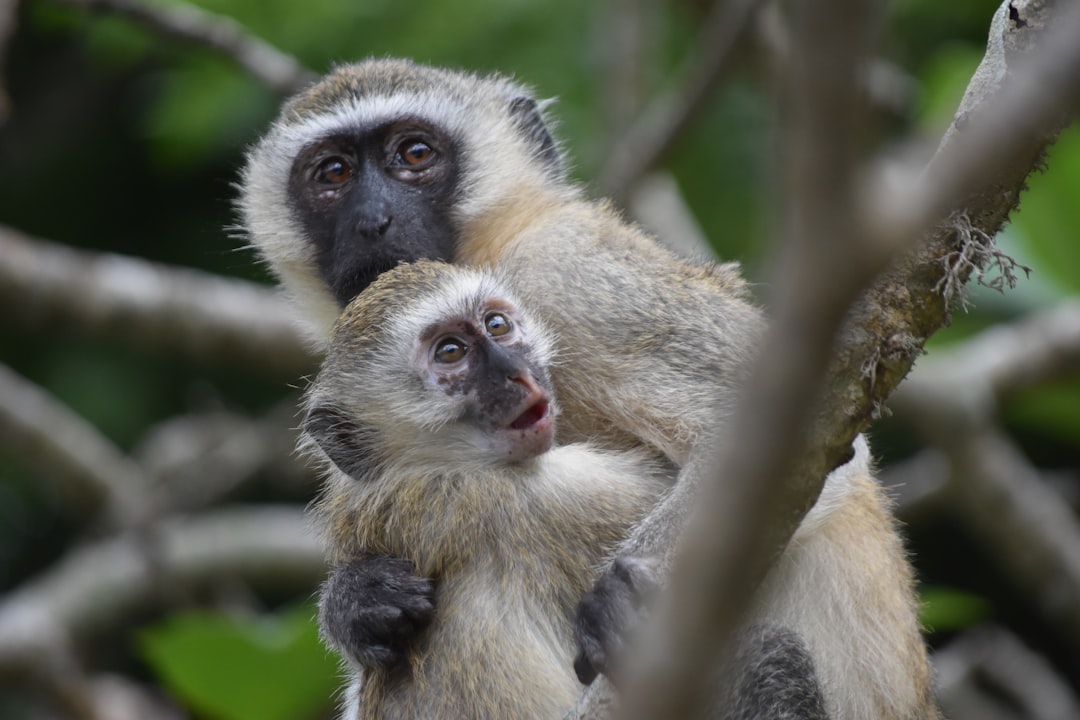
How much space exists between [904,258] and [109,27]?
6.39 m

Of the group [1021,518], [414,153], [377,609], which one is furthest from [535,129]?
[1021,518]

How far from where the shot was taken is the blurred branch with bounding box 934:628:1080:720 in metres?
6.32

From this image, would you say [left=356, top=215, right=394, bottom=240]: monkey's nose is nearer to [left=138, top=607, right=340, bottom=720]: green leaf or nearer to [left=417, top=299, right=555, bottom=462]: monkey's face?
[left=417, top=299, right=555, bottom=462]: monkey's face

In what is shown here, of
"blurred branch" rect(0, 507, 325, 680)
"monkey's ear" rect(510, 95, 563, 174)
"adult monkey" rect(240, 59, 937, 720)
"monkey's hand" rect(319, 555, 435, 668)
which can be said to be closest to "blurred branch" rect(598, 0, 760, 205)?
"monkey's ear" rect(510, 95, 563, 174)

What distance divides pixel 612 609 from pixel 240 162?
413 cm

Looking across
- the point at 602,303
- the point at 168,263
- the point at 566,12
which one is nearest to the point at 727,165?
the point at 566,12

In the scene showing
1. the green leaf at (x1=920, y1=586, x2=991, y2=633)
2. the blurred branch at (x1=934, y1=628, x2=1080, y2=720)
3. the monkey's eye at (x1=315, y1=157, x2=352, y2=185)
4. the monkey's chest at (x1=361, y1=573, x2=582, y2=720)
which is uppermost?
the monkey's eye at (x1=315, y1=157, x2=352, y2=185)

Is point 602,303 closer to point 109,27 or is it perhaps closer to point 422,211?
point 422,211

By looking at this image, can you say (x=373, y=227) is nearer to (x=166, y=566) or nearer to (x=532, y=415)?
(x=532, y=415)

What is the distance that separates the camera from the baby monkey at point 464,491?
10.7 feet

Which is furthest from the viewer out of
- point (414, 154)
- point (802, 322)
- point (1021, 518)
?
point (1021, 518)

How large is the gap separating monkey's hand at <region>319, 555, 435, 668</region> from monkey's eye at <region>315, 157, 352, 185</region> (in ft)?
5.28

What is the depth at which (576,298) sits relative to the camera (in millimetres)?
3740

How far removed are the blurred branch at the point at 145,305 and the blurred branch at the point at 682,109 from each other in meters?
1.92
